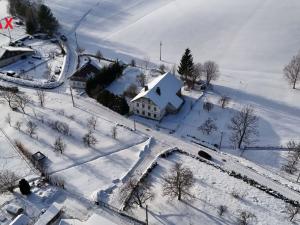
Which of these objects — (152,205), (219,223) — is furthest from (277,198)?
(152,205)

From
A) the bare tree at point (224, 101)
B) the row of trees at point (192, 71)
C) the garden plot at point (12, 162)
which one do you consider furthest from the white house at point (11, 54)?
the bare tree at point (224, 101)

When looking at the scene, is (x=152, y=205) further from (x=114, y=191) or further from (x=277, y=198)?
(x=277, y=198)

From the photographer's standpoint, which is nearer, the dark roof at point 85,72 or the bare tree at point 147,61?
the dark roof at point 85,72

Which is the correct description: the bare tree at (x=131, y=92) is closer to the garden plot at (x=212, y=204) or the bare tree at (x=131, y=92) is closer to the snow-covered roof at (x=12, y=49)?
the garden plot at (x=212, y=204)

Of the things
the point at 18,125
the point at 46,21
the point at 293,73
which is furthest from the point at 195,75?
the point at 46,21

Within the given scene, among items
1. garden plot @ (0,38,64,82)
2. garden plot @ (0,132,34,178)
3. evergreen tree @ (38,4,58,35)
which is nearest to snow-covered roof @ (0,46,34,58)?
garden plot @ (0,38,64,82)

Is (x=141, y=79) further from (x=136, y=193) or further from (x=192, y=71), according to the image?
(x=136, y=193)

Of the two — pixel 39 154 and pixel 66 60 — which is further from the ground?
pixel 66 60
